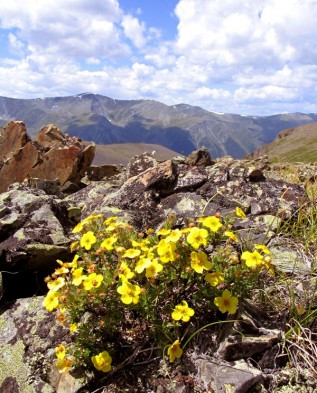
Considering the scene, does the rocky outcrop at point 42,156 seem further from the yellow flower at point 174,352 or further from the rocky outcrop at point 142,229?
the yellow flower at point 174,352

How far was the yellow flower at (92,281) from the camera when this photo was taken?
4710 millimetres

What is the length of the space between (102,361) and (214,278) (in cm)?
164

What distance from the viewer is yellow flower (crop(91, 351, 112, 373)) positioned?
4.64 m

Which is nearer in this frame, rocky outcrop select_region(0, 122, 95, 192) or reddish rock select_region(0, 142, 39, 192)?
rocky outcrop select_region(0, 122, 95, 192)

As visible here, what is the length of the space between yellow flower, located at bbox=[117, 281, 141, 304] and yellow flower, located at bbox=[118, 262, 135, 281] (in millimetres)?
94

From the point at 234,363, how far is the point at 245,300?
90 cm

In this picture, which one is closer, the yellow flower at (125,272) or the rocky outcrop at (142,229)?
the yellow flower at (125,272)

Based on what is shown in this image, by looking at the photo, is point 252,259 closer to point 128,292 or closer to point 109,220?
point 128,292

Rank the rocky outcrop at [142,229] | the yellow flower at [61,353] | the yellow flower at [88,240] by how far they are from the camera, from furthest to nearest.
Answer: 1. the yellow flower at [88,240]
2. the rocky outcrop at [142,229]
3. the yellow flower at [61,353]

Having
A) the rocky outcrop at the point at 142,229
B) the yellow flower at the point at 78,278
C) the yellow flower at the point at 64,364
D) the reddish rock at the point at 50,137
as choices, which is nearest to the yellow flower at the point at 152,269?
the yellow flower at the point at 78,278

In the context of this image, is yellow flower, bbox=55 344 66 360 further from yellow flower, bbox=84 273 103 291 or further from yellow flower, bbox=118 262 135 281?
yellow flower, bbox=118 262 135 281

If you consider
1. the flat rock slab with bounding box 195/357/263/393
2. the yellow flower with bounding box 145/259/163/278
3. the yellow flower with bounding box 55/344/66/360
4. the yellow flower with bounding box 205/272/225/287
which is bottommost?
the flat rock slab with bounding box 195/357/263/393

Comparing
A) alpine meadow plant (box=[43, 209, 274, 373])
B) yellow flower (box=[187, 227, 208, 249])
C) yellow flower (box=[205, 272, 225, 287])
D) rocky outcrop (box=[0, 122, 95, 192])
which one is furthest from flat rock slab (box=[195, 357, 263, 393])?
rocky outcrop (box=[0, 122, 95, 192])

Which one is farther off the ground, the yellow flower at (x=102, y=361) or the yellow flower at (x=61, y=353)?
the yellow flower at (x=61, y=353)
